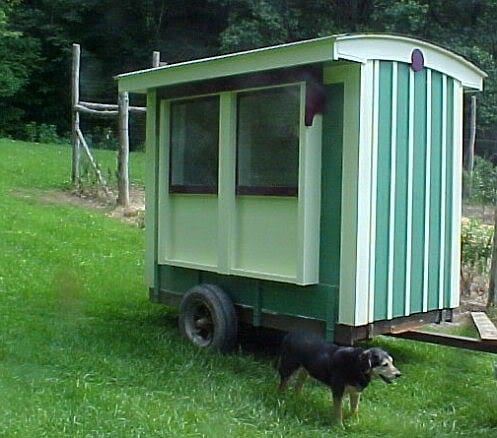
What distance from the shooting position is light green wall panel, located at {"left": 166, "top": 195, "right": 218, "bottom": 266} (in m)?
6.70

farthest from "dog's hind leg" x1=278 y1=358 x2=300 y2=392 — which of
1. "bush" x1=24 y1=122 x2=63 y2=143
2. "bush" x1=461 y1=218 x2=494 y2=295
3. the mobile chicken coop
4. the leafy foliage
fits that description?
"bush" x1=24 y1=122 x2=63 y2=143

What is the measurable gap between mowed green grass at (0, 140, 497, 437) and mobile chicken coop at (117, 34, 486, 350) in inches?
15.8

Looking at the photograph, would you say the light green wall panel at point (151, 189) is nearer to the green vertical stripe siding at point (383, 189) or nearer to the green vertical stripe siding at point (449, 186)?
the green vertical stripe siding at point (383, 189)

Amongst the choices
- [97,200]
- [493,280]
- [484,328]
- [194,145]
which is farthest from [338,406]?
[97,200]

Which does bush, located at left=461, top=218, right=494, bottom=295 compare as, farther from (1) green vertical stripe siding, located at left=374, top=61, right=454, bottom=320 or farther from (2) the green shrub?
(1) green vertical stripe siding, located at left=374, top=61, right=454, bottom=320

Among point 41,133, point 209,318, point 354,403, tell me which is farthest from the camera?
point 41,133

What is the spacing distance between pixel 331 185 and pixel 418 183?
0.64 m

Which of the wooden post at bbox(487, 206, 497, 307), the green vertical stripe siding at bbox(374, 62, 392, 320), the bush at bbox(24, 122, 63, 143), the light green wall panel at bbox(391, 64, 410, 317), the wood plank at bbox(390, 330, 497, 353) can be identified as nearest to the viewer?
the wood plank at bbox(390, 330, 497, 353)

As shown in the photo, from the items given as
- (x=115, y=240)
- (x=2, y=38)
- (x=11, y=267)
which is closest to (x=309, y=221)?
(x=11, y=267)

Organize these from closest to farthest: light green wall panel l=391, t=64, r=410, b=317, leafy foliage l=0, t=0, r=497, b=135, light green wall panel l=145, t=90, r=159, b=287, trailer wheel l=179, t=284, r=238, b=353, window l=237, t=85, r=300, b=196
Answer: light green wall panel l=391, t=64, r=410, b=317
window l=237, t=85, r=300, b=196
trailer wheel l=179, t=284, r=238, b=353
light green wall panel l=145, t=90, r=159, b=287
leafy foliage l=0, t=0, r=497, b=135

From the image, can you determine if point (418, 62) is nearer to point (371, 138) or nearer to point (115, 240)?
point (371, 138)

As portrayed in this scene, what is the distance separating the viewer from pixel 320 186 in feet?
19.6

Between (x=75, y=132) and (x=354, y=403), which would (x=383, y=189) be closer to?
(x=354, y=403)

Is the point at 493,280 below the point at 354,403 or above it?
above
